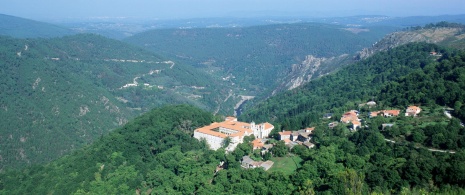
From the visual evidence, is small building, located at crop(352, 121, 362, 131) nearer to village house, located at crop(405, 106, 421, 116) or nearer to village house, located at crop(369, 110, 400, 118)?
village house, located at crop(369, 110, 400, 118)

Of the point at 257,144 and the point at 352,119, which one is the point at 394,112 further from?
the point at 257,144

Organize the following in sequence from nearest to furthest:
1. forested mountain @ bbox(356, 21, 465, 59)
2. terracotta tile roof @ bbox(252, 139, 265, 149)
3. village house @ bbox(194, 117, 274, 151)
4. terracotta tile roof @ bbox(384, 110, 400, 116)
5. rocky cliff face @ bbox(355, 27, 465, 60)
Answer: terracotta tile roof @ bbox(252, 139, 265, 149)
village house @ bbox(194, 117, 274, 151)
terracotta tile roof @ bbox(384, 110, 400, 116)
rocky cliff face @ bbox(355, 27, 465, 60)
forested mountain @ bbox(356, 21, 465, 59)

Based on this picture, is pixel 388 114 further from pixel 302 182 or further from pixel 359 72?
pixel 359 72

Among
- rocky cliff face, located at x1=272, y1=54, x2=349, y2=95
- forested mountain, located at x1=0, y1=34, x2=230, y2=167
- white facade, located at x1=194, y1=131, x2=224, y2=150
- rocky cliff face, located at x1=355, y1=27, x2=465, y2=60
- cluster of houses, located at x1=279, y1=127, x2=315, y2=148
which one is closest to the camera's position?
cluster of houses, located at x1=279, y1=127, x2=315, y2=148

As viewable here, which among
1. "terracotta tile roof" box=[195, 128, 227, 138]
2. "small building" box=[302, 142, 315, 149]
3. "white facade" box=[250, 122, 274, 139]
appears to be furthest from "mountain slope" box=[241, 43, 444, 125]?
"small building" box=[302, 142, 315, 149]

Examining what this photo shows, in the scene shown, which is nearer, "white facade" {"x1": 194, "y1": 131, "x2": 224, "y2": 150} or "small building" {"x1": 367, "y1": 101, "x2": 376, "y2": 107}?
"white facade" {"x1": 194, "y1": 131, "x2": 224, "y2": 150}

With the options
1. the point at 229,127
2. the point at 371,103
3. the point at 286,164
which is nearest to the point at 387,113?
the point at 371,103

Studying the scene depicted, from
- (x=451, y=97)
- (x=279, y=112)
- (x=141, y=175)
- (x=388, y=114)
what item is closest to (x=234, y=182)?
(x=141, y=175)
